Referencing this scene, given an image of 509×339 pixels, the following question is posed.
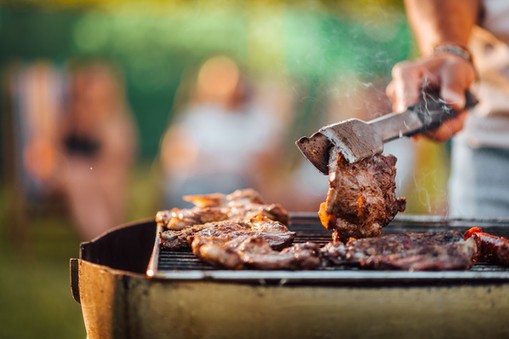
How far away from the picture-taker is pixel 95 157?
10.8 meters

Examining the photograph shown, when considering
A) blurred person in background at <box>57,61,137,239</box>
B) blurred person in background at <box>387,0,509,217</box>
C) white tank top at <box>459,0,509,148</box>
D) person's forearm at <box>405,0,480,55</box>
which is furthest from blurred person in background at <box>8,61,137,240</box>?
person's forearm at <box>405,0,480,55</box>

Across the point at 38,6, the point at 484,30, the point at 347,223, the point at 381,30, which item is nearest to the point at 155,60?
the point at 38,6

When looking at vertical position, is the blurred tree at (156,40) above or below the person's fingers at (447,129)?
above

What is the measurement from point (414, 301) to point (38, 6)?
620 inches

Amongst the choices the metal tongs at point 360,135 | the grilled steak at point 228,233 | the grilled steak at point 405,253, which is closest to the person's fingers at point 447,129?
the metal tongs at point 360,135

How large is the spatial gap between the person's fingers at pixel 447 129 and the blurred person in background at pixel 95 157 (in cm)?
764

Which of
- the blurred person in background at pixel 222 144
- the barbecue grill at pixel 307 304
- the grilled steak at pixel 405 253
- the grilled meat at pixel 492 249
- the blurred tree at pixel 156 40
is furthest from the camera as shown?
the blurred tree at pixel 156 40

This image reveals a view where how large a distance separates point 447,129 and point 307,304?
1452 millimetres

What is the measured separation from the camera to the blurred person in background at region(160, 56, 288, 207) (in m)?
10.2

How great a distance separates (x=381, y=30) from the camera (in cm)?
1010

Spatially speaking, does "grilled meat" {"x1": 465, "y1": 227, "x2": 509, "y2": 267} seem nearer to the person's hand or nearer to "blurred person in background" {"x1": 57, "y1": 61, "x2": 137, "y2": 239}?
the person's hand

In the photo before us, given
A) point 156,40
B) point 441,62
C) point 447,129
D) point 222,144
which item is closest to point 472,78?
point 441,62

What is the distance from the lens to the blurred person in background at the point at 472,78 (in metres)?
3.33

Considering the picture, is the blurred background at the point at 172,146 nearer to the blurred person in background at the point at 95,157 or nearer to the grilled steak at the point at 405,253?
the blurred person in background at the point at 95,157
